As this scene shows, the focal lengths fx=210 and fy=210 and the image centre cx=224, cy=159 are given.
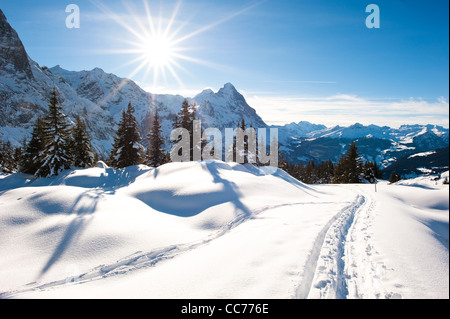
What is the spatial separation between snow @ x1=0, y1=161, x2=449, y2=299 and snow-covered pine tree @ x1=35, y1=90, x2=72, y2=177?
587 inches

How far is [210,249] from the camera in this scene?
7.49m

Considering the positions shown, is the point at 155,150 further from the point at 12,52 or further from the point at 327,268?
the point at 12,52

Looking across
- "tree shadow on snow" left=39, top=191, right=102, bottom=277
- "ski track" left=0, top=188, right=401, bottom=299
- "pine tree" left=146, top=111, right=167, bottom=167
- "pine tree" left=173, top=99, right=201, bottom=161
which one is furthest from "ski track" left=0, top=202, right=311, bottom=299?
"pine tree" left=146, top=111, right=167, bottom=167

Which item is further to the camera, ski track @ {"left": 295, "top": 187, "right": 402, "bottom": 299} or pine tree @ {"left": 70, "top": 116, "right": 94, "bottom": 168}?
pine tree @ {"left": 70, "top": 116, "right": 94, "bottom": 168}

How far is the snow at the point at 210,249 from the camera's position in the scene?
480 cm

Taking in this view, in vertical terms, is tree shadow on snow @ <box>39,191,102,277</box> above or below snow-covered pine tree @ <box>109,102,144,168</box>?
below

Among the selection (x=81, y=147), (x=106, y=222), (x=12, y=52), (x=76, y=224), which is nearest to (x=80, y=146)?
(x=81, y=147)

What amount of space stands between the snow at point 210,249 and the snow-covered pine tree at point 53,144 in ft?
48.9

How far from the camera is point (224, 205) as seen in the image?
12523 mm

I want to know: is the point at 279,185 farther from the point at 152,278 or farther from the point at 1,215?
the point at 1,215

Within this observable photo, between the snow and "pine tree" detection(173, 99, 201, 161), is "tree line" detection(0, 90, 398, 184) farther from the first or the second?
the snow

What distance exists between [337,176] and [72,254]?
47.9 m

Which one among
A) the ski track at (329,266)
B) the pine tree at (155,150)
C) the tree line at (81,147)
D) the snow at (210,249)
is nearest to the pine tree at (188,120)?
the tree line at (81,147)

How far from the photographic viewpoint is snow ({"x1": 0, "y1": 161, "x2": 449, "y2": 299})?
15.8 ft
